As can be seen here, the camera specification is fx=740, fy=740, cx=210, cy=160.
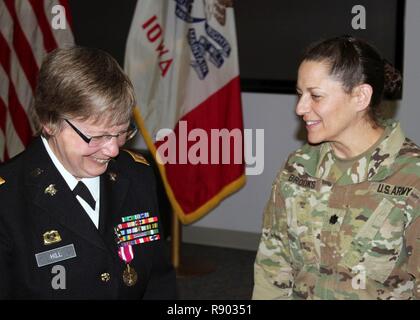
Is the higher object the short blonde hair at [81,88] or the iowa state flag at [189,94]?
the short blonde hair at [81,88]

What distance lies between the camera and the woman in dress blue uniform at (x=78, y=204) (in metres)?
1.91

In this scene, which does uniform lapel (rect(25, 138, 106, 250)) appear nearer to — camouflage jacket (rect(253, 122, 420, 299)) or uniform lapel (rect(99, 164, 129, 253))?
uniform lapel (rect(99, 164, 129, 253))

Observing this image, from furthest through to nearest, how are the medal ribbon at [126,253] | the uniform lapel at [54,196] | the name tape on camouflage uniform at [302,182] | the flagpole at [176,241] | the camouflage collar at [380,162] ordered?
the flagpole at [176,241] < the name tape on camouflage uniform at [302,182] < the camouflage collar at [380,162] < the medal ribbon at [126,253] < the uniform lapel at [54,196]

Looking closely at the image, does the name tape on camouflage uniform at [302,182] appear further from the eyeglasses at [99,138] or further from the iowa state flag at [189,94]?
the iowa state flag at [189,94]

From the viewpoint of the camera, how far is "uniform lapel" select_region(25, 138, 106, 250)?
202 centimetres

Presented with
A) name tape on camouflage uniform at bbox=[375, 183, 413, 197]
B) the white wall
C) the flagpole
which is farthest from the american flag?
name tape on camouflage uniform at bbox=[375, 183, 413, 197]

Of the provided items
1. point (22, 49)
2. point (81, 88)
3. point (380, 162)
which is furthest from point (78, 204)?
point (22, 49)

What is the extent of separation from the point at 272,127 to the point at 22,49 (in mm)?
1765

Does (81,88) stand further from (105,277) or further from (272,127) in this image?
(272,127)

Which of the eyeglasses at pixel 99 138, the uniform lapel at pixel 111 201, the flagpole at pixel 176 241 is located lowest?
the flagpole at pixel 176 241

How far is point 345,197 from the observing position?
228 centimetres

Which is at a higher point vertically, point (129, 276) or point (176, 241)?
point (129, 276)

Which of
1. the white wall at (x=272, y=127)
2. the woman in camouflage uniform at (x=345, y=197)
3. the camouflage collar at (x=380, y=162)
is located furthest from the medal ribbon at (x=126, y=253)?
the white wall at (x=272, y=127)
